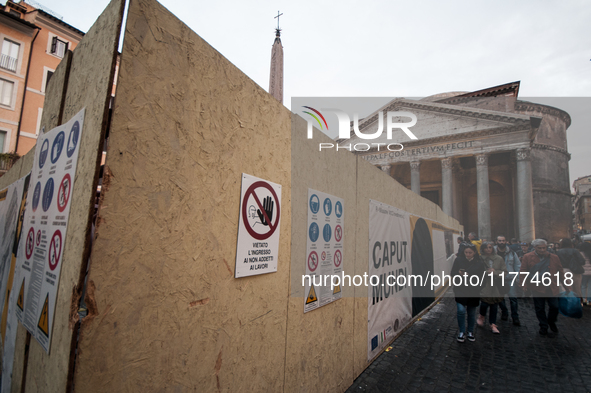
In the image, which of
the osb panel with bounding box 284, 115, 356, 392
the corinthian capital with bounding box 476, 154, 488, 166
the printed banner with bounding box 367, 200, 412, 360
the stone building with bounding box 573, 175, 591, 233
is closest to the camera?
the osb panel with bounding box 284, 115, 356, 392

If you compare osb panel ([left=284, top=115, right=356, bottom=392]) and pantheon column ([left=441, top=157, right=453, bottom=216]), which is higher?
pantheon column ([left=441, top=157, right=453, bottom=216])

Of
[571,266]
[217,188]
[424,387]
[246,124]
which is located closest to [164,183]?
[217,188]

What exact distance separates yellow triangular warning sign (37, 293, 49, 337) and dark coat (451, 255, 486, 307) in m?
5.13

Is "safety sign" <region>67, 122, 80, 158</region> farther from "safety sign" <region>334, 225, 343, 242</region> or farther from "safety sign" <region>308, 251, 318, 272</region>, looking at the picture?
"safety sign" <region>334, 225, 343, 242</region>

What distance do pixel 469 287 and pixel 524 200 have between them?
775 inches

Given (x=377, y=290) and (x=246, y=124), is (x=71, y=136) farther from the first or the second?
(x=377, y=290)

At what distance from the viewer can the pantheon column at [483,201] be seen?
20.0 metres

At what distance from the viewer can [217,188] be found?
5.47 feet

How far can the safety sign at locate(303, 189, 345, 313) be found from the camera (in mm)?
2555

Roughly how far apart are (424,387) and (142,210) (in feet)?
11.3

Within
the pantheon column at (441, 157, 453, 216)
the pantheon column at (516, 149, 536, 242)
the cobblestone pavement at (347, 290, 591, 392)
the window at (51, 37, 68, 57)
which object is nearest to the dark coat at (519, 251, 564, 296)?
the cobblestone pavement at (347, 290, 591, 392)

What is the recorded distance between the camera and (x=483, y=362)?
3848 millimetres

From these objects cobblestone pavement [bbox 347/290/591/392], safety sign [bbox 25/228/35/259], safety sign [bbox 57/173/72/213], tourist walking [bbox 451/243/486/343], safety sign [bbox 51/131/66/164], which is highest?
safety sign [bbox 51/131/66/164]

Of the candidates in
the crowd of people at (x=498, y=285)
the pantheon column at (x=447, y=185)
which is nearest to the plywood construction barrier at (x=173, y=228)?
the crowd of people at (x=498, y=285)
